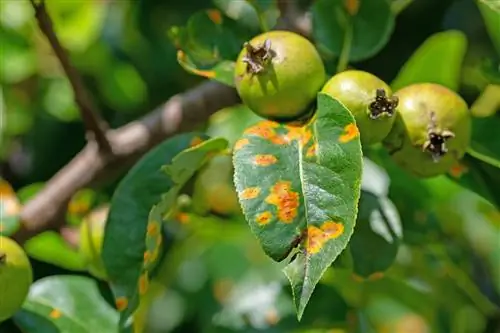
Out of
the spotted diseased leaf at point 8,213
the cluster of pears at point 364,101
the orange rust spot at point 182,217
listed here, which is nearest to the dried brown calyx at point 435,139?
the cluster of pears at point 364,101

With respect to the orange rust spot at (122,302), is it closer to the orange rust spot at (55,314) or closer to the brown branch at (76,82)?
the orange rust spot at (55,314)

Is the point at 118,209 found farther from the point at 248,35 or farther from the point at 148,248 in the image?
the point at 248,35

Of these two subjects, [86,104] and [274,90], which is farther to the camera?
[86,104]

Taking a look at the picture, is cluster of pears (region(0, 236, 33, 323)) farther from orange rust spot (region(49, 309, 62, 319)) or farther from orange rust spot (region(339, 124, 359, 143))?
orange rust spot (region(339, 124, 359, 143))

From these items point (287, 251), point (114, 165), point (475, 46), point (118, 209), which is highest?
point (287, 251)

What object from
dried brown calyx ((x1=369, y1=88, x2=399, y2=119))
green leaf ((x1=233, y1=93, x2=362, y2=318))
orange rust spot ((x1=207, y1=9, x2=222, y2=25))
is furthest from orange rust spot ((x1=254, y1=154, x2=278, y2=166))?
orange rust spot ((x1=207, y1=9, x2=222, y2=25))

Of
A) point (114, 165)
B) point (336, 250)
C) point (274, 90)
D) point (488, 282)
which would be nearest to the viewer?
point (336, 250)

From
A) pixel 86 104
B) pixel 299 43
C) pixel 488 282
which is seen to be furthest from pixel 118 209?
pixel 488 282
